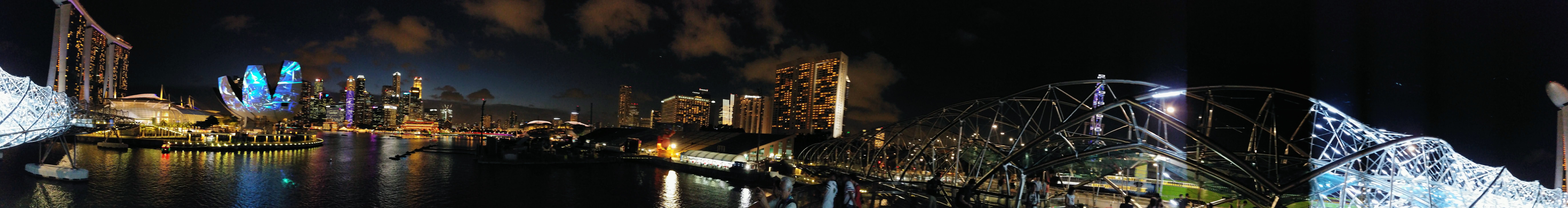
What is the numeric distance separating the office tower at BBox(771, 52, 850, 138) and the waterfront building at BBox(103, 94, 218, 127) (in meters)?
94.8

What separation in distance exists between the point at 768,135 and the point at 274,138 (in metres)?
60.6

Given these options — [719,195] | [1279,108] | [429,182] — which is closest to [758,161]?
[719,195]

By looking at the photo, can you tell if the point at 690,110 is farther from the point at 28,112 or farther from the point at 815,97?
the point at 28,112

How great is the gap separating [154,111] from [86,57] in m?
24.5

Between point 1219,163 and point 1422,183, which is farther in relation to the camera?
point 1219,163

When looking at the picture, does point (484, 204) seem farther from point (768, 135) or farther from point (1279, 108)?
point (768, 135)

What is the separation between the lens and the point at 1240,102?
2381 cm

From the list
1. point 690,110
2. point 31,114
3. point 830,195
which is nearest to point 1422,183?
point 830,195

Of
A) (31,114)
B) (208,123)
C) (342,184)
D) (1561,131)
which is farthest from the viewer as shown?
(208,123)

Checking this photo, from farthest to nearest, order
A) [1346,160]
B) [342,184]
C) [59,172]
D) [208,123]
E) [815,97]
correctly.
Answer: [815,97], [208,123], [342,184], [59,172], [1346,160]

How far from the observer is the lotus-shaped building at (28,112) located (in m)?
22.2

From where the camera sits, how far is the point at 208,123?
329 feet

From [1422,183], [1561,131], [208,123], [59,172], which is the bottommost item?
[208,123]

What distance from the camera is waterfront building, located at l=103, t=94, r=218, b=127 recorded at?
8588cm
